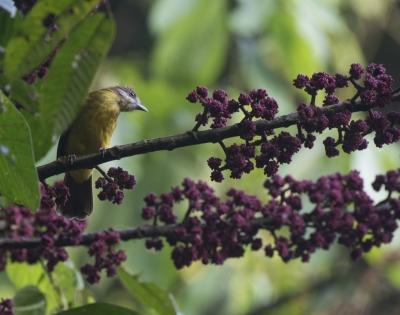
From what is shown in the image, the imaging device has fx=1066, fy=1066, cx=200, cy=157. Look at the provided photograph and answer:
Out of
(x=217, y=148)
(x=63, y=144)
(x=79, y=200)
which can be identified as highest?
(x=217, y=148)

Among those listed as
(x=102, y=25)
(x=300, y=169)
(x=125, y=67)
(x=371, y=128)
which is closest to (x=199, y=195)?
(x=371, y=128)

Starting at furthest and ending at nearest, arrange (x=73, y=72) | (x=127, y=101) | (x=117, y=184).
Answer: (x=127, y=101)
(x=117, y=184)
(x=73, y=72)

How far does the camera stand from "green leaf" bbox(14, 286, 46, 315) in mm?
3014

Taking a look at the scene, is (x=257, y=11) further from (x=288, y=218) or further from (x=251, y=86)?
(x=288, y=218)

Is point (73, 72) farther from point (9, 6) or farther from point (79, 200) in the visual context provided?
point (79, 200)

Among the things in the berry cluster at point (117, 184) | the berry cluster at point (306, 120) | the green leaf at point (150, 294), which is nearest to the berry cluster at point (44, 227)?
the berry cluster at point (117, 184)

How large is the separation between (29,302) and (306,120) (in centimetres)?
100

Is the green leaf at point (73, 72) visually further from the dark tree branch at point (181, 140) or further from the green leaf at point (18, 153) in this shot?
the dark tree branch at point (181, 140)

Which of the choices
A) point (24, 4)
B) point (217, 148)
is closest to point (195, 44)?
point (217, 148)

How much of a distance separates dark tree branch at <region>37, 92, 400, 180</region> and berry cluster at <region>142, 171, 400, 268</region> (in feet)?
1.35

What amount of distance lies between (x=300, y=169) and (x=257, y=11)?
3.68 feet

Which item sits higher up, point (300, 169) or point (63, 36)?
point (300, 169)

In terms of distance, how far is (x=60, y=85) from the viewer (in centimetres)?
206

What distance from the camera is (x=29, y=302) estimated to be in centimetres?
304
